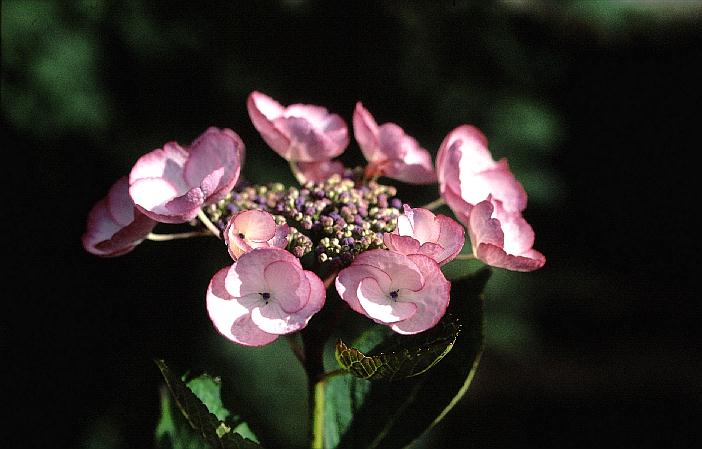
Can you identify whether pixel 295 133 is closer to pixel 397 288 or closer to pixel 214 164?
pixel 214 164

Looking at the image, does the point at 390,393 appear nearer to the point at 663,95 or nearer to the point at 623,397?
the point at 623,397

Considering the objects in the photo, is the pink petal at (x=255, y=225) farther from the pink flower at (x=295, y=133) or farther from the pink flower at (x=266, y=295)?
the pink flower at (x=295, y=133)

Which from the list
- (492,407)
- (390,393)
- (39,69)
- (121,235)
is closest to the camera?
(121,235)

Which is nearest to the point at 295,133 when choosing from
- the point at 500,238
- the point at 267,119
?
the point at 267,119

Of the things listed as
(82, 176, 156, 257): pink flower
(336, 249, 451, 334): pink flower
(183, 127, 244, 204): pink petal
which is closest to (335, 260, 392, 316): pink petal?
(336, 249, 451, 334): pink flower

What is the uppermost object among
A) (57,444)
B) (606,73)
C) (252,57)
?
(252,57)

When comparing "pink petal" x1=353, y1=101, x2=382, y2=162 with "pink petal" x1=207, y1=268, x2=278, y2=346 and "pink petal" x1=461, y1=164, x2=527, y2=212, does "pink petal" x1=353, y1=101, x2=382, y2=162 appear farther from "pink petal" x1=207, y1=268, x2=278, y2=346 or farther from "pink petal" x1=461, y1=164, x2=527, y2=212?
"pink petal" x1=207, y1=268, x2=278, y2=346

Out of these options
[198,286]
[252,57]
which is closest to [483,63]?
[252,57]
